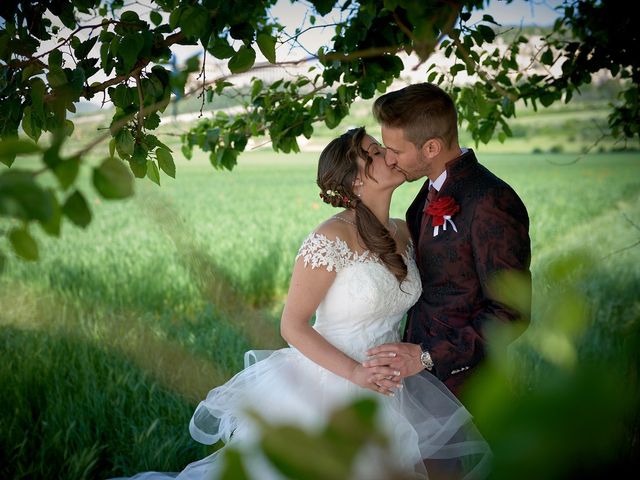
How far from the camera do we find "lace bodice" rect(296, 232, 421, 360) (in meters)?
2.43

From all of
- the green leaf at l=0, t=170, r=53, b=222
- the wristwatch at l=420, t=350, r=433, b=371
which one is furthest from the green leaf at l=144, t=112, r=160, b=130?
the green leaf at l=0, t=170, r=53, b=222

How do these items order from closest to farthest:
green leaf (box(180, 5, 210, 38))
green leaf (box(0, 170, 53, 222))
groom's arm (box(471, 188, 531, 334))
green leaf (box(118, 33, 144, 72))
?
green leaf (box(0, 170, 53, 222))
green leaf (box(180, 5, 210, 38))
green leaf (box(118, 33, 144, 72))
groom's arm (box(471, 188, 531, 334))

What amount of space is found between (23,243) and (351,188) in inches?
75.9

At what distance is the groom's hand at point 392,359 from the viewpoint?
224cm

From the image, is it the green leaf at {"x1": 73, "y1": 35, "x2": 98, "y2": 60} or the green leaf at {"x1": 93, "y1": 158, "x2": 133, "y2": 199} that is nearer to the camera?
the green leaf at {"x1": 93, "y1": 158, "x2": 133, "y2": 199}

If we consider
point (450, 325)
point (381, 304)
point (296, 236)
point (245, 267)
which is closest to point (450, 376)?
point (450, 325)

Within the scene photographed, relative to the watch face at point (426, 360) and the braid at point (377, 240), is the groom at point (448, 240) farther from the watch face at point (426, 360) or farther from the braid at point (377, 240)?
the braid at point (377, 240)

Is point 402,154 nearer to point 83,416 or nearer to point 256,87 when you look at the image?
point 256,87

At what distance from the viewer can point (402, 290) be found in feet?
8.29

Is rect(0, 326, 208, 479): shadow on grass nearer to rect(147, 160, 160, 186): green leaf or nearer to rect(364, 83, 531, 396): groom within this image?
rect(364, 83, 531, 396): groom

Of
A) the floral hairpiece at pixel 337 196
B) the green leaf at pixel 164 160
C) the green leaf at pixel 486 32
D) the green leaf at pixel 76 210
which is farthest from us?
the green leaf at pixel 486 32

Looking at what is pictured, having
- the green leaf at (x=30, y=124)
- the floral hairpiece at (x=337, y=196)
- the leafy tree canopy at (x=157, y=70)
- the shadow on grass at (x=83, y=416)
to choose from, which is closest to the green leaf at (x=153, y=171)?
the leafy tree canopy at (x=157, y=70)

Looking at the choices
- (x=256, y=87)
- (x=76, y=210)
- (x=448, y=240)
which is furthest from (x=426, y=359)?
(x=256, y=87)

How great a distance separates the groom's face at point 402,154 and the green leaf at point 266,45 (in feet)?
2.87
